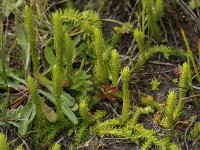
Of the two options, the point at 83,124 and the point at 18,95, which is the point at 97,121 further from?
the point at 18,95

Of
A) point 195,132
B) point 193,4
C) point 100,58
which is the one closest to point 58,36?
point 100,58

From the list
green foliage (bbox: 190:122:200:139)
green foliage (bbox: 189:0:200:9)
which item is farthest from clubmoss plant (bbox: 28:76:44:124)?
green foliage (bbox: 189:0:200:9)

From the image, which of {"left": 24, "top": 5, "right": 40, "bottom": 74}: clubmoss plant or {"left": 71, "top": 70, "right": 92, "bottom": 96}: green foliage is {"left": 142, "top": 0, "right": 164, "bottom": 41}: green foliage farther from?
{"left": 24, "top": 5, "right": 40, "bottom": 74}: clubmoss plant

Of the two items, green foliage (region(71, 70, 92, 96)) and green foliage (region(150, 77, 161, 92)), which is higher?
green foliage (region(71, 70, 92, 96))

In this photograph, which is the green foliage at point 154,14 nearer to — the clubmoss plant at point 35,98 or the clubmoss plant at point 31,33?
the clubmoss plant at point 31,33

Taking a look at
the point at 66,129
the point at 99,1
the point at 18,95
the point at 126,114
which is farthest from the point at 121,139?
the point at 99,1

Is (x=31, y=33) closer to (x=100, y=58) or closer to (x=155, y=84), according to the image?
(x=100, y=58)
